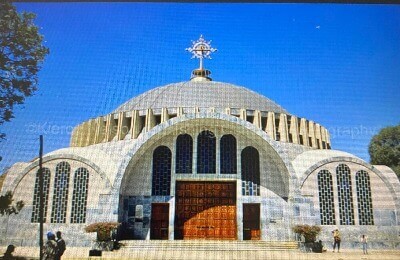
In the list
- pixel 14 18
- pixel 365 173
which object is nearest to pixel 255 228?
pixel 365 173

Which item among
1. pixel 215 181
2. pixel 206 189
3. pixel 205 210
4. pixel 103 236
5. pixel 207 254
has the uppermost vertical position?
pixel 215 181

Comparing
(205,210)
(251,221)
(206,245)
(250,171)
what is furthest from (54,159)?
(251,221)

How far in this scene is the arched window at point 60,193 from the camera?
14477 mm

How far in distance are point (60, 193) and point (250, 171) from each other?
682 centimetres

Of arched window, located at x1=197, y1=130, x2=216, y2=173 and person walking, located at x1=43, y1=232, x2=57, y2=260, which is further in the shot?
arched window, located at x1=197, y1=130, x2=216, y2=173

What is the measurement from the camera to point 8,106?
9078 millimetres

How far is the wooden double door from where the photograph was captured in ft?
49.1

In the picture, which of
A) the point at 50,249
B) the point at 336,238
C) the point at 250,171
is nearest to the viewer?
the point at 50,249

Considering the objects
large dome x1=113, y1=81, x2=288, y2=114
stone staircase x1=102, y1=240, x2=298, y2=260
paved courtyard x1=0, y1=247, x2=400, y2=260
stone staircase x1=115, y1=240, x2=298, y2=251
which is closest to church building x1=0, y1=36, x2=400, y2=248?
stone staircase x1=115, y1=240, x2=298, y2=251

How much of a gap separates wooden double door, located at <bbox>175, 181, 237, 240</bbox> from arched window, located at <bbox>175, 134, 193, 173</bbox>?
0.52 meters

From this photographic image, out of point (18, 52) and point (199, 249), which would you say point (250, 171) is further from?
point (18, 52)

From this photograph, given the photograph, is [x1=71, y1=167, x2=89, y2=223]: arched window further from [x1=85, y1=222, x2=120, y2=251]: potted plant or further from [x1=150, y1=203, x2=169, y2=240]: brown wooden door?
[x1=150, y1=203, x2=169, y2=240]: brown wooden door

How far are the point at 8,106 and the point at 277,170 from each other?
953 centimetres

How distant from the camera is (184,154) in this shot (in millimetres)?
15492
